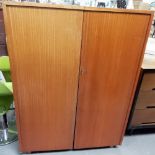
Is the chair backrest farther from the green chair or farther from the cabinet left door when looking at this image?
the cabinet left door

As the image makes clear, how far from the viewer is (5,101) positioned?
→ 5.70 feet

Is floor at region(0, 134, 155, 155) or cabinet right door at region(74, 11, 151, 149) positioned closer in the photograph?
cabinet right door at region(74, 11, 151, 149)

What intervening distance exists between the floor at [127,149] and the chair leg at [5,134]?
0.05 meters

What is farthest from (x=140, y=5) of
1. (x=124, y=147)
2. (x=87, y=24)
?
(x=124, y=147)

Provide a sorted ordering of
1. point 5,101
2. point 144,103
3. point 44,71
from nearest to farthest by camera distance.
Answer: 1. point 44,71
2. point 5,101
3. point 144,103

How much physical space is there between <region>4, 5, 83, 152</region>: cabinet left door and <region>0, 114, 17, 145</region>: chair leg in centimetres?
27

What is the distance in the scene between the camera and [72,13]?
3.92 ft

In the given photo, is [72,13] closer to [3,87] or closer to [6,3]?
[6,3]

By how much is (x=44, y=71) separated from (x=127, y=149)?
119 cm

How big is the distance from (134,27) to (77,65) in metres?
0.48

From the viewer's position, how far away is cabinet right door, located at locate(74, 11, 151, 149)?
1.28 m

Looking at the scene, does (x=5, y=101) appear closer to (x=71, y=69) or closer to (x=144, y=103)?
(x=71, y=69)

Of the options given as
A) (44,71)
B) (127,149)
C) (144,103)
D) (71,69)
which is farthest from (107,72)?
(127,149)

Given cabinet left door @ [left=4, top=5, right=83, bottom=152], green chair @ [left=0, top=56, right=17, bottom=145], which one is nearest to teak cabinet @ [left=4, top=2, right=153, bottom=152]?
cabinet left door @ [left=4, top=5, right=83, bottom=152]
